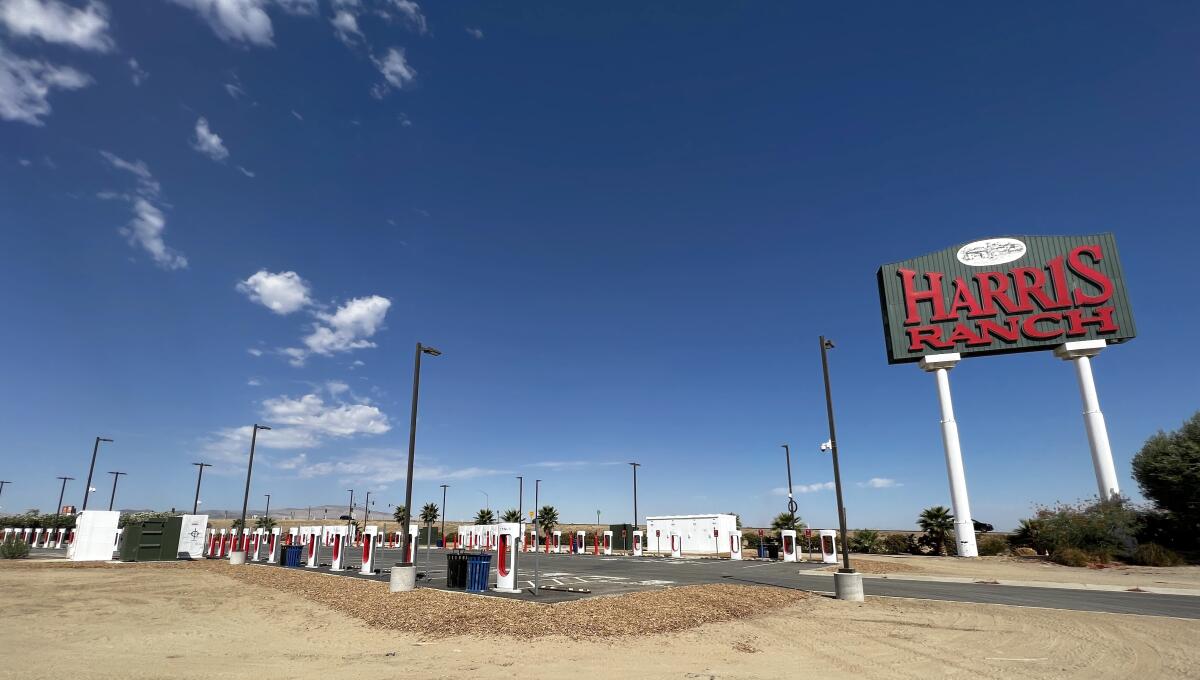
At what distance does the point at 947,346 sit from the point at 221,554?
52.7m

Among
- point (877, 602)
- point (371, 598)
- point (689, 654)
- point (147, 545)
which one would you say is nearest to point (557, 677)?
point (689, 654)

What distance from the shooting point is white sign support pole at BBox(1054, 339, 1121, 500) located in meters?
33.4

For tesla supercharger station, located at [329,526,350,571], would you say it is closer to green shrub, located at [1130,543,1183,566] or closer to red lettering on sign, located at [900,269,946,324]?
red lettering on sign, located at [900,269,946,324]

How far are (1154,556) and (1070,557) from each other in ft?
11.1

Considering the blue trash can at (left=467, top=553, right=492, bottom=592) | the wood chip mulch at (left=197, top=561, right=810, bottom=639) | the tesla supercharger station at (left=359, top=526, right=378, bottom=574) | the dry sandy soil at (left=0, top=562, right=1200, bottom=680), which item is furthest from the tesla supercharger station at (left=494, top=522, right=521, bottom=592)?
the tesla supercharger station at (left=359, top=526, right=378, bottom=574)

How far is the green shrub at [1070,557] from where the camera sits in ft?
98.7

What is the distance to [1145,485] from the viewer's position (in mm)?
32750

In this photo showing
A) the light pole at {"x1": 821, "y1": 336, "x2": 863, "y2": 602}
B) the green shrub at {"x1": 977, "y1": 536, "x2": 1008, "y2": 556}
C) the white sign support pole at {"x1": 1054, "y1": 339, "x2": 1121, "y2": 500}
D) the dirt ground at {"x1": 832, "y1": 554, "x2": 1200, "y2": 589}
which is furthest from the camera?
the green shrub at {"x1": 977, "y1": 536, "x2": 1008, "y2": 556}

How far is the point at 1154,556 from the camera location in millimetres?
28969

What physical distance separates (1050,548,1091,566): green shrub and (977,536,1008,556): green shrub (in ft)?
18.9

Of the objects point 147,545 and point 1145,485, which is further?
point 147,545

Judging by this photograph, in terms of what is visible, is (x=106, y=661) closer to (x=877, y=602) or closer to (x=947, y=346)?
(x=877, y=602)

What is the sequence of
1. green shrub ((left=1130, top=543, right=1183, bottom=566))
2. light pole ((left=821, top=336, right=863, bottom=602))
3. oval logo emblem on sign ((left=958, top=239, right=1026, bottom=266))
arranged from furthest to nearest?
oval logo emblem on sign ((left=958, top=239, right=1026, bottom=266)) → green shrub ((left=1130, top=543, right=1183, bottom=566)) → light pole ((left=821, top=336, right=863, bottom=602))

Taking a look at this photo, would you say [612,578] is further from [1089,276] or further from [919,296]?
[1089,276]
